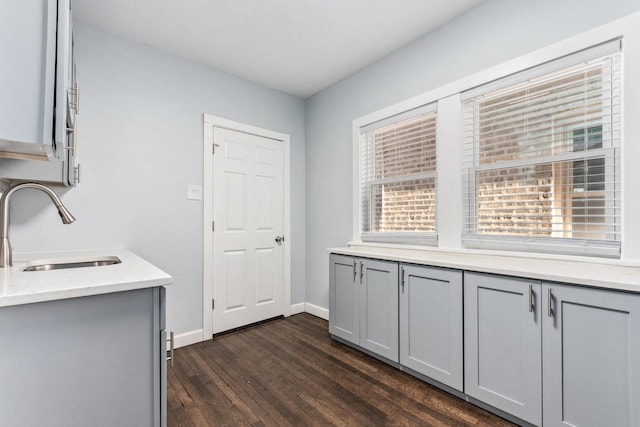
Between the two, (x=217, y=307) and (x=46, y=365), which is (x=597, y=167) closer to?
(x=46, y=365)

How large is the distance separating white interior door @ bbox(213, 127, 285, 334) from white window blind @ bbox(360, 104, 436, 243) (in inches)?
41.3

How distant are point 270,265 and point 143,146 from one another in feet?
5.65

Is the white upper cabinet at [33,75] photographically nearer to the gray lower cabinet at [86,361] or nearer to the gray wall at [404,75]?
the gray lower cabinet at [86,361]

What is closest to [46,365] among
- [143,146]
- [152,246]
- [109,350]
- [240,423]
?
[109,350]

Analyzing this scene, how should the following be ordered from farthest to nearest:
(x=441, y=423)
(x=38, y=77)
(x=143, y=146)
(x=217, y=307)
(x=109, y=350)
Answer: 1. (x=217, y=307)
2. (x=143, y=146)
3. (x=441, y=423)
4. (x=109, y=350)
5. (x=38, y=77)

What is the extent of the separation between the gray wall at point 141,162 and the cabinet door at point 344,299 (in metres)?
1.27

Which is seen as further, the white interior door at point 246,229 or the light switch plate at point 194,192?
the white interior door at point 246,229

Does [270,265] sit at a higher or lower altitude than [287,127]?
lower

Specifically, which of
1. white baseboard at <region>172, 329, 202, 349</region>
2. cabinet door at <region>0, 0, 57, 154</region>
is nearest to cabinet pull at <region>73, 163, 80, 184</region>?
cabinet door at <region>0, 0, 57, 154</region>

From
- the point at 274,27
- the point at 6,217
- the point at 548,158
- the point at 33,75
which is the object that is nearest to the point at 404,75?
the point at 274,27

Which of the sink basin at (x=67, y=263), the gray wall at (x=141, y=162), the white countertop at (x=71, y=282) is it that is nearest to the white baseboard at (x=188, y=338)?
the gray wall at (x=141, y=162)

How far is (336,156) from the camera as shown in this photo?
3.44 meters

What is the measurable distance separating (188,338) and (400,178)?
2431 millimetres

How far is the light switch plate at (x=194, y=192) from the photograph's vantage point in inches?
114
